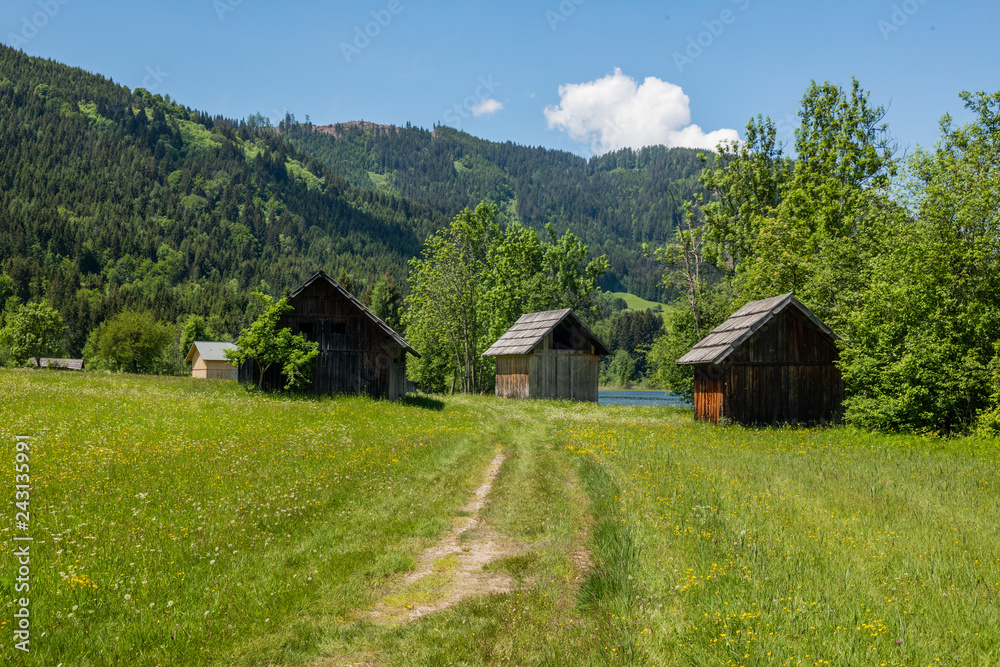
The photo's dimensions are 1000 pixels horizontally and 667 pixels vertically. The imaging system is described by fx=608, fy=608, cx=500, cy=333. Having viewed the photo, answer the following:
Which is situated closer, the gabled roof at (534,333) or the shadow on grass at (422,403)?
the shadow on grass at (422,403)

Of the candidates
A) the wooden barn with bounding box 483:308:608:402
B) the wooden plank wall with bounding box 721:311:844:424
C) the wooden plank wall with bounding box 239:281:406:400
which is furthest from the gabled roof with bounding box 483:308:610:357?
the wooden plank wall with bounding box 721:311:844:424

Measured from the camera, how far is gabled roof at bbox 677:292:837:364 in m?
28.5

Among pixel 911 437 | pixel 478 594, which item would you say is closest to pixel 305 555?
pixel 478 594

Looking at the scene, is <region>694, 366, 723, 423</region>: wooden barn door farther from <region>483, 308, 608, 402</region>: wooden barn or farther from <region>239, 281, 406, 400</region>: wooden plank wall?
<region>239, 281, 406, 400</region>: wooden plank wall

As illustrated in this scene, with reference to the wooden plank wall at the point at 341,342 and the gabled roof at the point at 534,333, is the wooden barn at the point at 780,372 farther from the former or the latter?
the wooden plank wall at the point at 341,342

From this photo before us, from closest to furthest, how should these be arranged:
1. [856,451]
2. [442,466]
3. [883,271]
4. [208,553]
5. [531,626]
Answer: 1. [531,626]
2. [208,553]
3. [442,466]
4. [856,451]
5. [883,271]

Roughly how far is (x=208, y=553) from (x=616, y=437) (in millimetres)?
16417

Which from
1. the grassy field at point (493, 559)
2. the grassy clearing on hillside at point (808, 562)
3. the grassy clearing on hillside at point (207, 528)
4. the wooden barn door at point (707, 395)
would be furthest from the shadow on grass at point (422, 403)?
the grassy clearing on hillside at point (808, 562)

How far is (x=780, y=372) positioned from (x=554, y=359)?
19813 millimetres

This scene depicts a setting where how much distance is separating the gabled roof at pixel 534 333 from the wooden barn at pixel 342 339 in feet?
42.5

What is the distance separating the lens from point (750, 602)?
649 cm

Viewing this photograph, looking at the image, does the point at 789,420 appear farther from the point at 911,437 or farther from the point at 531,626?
the point at 531,626

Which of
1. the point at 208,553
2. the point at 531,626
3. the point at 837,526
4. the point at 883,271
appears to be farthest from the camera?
the point at 883,271

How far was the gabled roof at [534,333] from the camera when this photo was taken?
1823 inches
